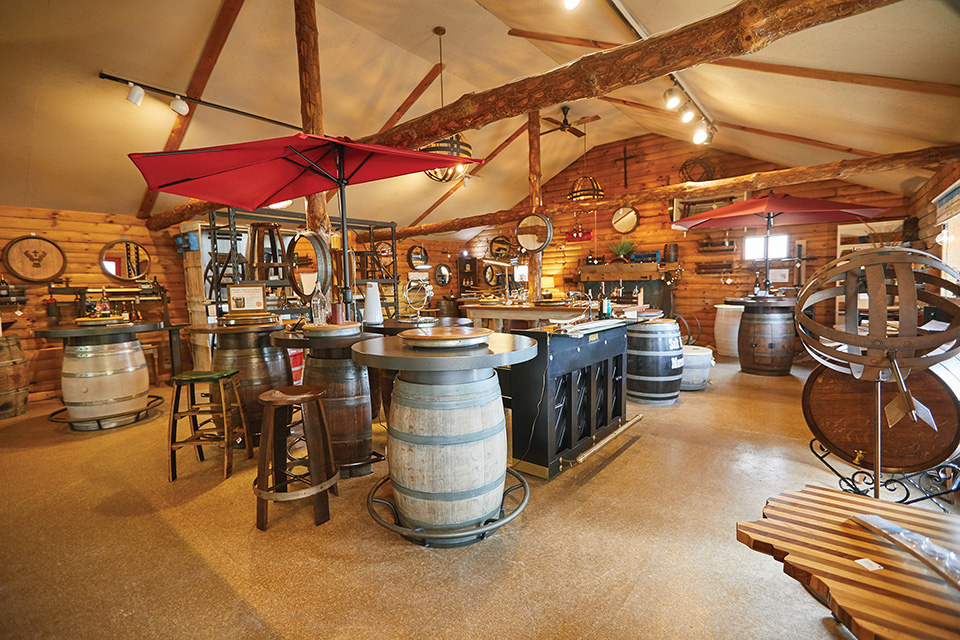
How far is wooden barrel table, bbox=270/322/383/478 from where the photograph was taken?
2635mm

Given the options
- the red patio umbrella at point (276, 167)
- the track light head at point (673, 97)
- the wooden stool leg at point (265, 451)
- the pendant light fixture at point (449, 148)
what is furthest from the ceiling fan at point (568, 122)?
the wooden stool leg at point (265, 451)

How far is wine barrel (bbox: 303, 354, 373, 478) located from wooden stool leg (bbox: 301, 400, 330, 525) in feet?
1.04

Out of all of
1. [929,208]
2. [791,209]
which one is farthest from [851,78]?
[929,208]

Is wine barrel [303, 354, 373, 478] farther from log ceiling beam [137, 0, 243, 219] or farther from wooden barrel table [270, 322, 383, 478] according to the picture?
log ceiling beam [137, 0, 243, 219]

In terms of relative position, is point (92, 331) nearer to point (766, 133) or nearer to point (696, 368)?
point (696, 368)

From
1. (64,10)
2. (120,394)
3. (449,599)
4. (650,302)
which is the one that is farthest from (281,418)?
(650,302)

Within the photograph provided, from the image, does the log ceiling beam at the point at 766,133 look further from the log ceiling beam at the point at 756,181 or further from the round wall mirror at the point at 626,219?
the round wall mirror at the point at 626,219

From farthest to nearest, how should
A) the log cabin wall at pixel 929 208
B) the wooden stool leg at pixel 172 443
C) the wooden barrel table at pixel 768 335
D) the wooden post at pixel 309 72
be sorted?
the wooden barrel table at pixel 768 335 < the log cabin wall at pixel 929 208 < the wooden post at pixel 309 72 < the wooden stool leg at pixel 172 443

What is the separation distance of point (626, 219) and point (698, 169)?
164 cm

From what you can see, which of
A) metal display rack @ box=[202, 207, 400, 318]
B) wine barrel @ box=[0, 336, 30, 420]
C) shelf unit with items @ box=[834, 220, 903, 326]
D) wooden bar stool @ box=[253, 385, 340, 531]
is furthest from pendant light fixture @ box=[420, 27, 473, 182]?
shelf unit with items @ box=[834, 220, 903, 326]

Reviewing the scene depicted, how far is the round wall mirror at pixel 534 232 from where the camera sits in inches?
241

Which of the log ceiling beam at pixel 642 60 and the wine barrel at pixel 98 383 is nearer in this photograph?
the log ceiling beam at pixel 642 60

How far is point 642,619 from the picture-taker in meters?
1.60

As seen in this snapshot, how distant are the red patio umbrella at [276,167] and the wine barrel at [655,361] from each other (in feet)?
7.90
